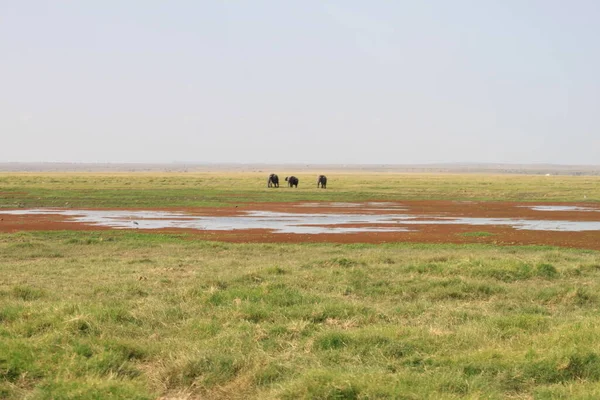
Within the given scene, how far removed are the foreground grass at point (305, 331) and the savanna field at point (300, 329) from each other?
2cm

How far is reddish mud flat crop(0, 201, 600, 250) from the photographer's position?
78.4 feet

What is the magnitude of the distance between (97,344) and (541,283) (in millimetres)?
8842

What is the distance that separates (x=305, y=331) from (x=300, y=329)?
0.07m

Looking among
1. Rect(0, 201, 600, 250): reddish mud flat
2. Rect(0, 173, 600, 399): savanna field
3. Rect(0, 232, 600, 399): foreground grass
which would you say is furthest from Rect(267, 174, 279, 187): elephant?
Rect(0, 232, 600, 399): foreground grass

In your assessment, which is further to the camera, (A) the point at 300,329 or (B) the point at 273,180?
(B) the point at 273,180

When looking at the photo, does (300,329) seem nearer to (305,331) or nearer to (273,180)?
(305,331)

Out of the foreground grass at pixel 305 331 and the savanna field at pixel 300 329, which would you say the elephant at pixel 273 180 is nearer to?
the savanna field at pixel 300 329

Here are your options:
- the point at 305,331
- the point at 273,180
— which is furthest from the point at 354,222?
the point at 273,180

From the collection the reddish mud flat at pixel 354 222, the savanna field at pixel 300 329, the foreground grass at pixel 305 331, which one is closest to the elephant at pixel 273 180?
the reddish mud flat at pixel 354 222

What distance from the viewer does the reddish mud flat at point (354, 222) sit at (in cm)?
2389

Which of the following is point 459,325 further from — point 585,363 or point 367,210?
point 367,210

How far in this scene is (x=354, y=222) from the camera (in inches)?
1198

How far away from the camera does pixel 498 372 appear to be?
7254 millimetres

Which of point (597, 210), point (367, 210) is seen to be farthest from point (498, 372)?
point (597, 210)
